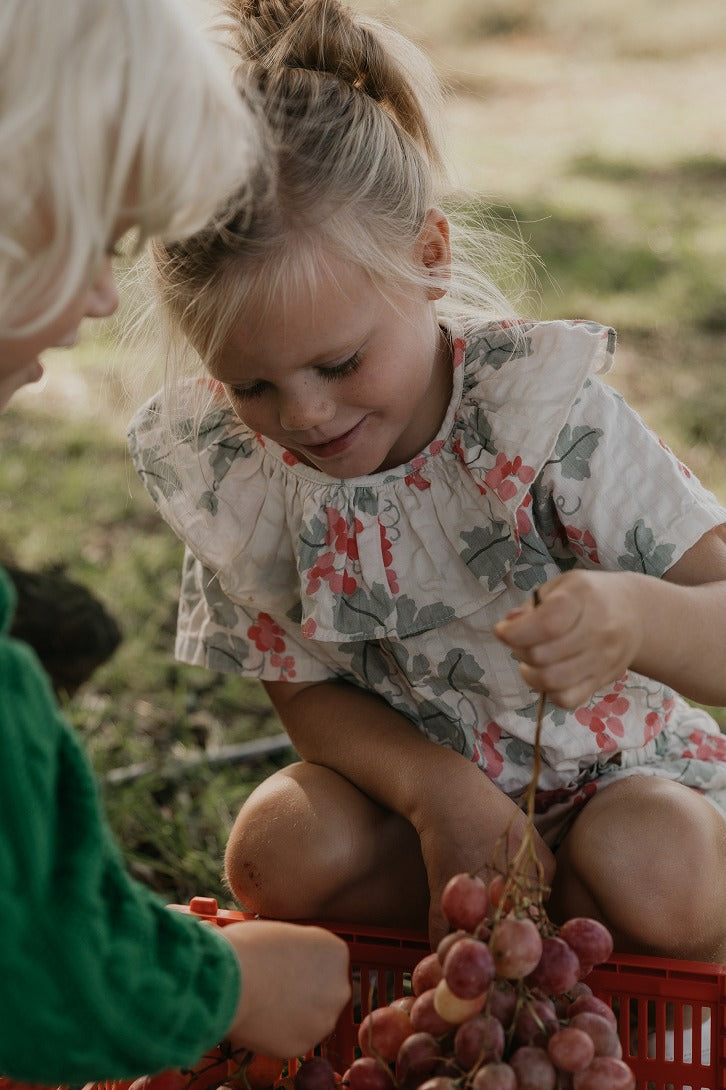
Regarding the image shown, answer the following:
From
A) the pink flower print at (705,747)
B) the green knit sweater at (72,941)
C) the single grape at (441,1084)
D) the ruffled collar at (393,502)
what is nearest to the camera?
the green knit sweater at (72,941)

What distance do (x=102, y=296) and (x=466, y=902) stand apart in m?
0.64

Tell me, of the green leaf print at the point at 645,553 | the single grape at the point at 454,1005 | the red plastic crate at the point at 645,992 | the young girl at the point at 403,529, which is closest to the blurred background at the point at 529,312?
the young girl at the point at 403,529

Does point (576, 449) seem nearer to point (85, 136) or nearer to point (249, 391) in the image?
point (249, 391)

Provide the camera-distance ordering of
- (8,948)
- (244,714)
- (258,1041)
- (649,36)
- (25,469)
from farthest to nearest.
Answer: (649,36) → (25,469) → (244,714) → (258,1041) → (8,948)

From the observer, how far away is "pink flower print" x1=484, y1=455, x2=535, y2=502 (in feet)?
5.29

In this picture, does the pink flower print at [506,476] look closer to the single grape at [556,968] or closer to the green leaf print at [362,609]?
the green leaf print at [362,609]

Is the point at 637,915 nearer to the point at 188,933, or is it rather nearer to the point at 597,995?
the point at 597,995

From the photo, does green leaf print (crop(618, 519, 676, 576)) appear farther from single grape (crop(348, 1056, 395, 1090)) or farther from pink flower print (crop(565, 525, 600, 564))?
single grape (crop(348, 1056, 395, 1090))

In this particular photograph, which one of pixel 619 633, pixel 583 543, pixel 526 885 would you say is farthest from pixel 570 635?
pixel 583 543

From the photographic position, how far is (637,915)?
1.58 m

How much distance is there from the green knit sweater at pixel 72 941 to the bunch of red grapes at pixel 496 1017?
0.22m

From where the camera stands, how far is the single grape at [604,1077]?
1.21 metres

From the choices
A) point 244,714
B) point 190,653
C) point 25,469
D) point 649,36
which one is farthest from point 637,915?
point 649,36

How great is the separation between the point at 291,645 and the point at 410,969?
20.6 inches
